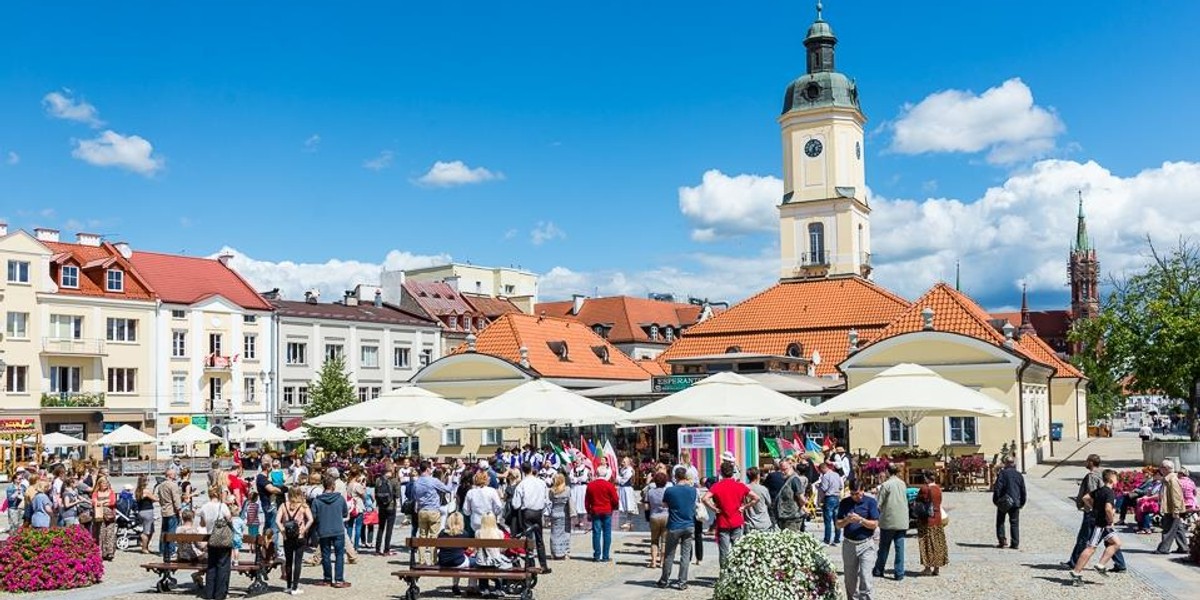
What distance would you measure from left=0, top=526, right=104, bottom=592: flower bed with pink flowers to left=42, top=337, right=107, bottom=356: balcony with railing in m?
39.3

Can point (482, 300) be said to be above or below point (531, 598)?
above

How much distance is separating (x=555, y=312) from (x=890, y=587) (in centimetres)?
8261

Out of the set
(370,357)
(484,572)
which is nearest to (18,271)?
(370,357)

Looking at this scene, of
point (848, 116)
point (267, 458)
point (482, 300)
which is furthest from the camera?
point (482, 300)

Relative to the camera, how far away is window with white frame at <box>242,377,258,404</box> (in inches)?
2409

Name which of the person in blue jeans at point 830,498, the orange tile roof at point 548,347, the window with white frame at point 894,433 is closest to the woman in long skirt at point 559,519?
the person in blue jeans at point 830,498

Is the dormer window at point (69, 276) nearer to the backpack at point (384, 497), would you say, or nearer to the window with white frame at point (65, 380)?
the window with white frame at point (65, 380)

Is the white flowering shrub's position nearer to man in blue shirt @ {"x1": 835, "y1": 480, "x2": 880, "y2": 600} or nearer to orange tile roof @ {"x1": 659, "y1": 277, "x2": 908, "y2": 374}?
man in blue shirt @ {"x1": 835, "y1": 480, "x2": 880, "y2": 600}

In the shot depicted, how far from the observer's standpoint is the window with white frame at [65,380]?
53531 mm

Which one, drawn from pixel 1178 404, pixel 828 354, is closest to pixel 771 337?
pixel 828 354

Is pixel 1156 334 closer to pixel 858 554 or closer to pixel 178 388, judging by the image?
pixel 858 554

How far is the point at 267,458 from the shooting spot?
75.8 ft

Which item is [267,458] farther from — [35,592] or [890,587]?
[890,587]

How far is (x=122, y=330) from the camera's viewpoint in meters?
56.2
